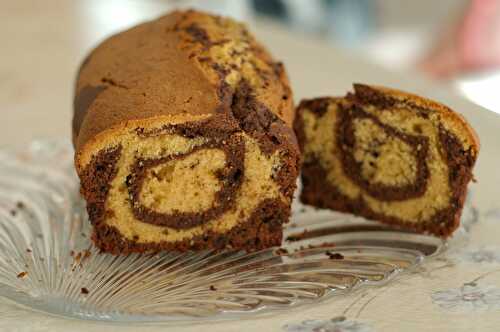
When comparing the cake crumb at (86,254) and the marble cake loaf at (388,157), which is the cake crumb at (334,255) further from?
the cake crumb at (86,254)

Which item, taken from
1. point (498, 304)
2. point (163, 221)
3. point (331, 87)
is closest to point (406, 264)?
point (498, 304)

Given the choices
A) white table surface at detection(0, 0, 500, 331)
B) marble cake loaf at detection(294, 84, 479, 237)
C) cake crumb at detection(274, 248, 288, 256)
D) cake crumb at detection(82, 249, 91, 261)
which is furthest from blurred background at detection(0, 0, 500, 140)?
cake crumb at detection(274, 248, 288, 256)

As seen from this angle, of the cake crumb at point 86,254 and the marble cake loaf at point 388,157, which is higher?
the marble cake loaf at point 388,157

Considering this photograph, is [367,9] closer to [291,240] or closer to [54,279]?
[291,240]

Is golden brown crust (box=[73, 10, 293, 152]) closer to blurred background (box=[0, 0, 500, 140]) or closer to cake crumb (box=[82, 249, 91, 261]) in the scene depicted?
cake crumb (box=[82, 249, 91, 261])

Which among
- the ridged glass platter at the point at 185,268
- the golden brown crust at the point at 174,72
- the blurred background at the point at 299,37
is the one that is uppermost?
the blurred background at the point at 299,37

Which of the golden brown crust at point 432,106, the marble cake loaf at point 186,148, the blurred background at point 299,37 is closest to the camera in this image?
the marble cake loaf at point 186,148

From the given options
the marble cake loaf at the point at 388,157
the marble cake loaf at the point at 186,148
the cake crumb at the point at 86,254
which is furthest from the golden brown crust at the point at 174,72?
the cake crumb at the point at 86,254

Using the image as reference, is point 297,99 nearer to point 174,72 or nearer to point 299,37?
point 174,72
